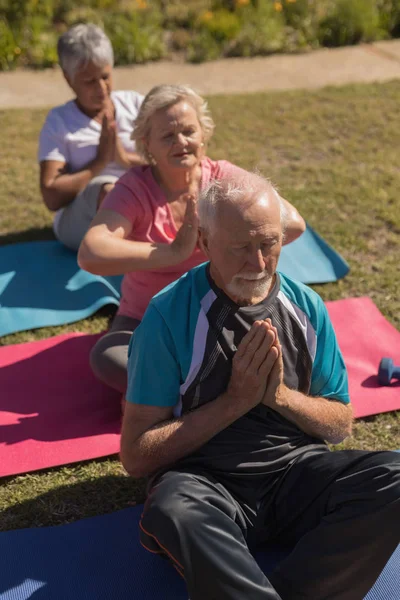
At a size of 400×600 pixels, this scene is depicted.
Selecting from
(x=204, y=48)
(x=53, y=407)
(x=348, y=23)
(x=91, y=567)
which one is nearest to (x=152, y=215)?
(x=53, y=407)

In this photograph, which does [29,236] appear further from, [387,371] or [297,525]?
[297,525]

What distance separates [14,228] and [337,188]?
2274 mm

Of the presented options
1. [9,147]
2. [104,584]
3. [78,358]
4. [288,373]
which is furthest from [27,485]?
[9,147]

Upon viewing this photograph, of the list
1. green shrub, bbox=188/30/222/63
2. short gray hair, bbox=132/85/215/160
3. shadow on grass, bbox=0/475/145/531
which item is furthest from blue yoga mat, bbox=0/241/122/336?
green shrub, bbox=188/30/222/63

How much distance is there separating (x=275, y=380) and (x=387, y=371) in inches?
53.1

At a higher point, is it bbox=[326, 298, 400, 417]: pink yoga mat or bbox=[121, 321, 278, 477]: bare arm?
bbox=[121, 321, 278, 477]: bare arm

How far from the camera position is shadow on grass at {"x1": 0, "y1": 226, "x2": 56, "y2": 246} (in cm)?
517

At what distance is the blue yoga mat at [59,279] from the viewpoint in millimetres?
4270

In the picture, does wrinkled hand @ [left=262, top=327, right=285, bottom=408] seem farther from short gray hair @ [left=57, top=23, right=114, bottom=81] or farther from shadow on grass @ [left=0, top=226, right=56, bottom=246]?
shadow on grass @ [left=0, top=226, right=56, bottom=246]

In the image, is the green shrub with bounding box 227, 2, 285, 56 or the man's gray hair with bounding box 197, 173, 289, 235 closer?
the man's gray hair with bounding box 197, 173, 289, 235

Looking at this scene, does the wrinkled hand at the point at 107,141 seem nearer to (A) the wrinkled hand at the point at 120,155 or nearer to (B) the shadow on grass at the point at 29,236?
(A) the wrinkled hand at the point at 120,155

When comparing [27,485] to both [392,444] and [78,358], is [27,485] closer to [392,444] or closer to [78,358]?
[78,358]

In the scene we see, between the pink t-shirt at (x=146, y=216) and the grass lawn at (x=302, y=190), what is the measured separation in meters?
0.76

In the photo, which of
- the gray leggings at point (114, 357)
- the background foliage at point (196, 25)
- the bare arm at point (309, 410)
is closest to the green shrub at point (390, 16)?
the background foliage at point (196, 25)
